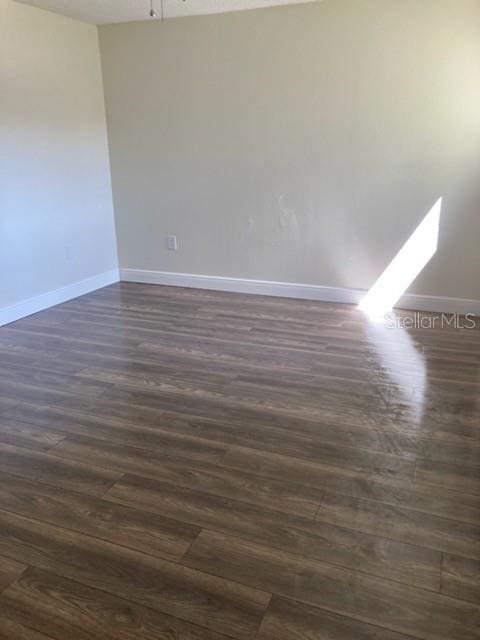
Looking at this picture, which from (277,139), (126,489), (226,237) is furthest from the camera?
(226,237)

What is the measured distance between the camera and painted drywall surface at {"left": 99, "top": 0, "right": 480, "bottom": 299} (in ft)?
12.5

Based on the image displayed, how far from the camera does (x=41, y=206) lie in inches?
169

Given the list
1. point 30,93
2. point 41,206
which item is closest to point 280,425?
point 41,206

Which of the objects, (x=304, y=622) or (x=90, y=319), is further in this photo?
(x=90, y=319)

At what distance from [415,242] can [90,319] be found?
264cm

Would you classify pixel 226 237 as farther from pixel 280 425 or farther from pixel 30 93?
pixel 280 425

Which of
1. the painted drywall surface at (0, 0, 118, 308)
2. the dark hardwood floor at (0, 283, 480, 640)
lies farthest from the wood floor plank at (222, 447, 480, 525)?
the painted drywall surface at (0, 0, 118, 308)

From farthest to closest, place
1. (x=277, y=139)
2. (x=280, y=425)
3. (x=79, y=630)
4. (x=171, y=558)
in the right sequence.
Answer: (x=277, y=139) < (x=280, y=425) < (x=171, y=558) < (x=79, y=630)

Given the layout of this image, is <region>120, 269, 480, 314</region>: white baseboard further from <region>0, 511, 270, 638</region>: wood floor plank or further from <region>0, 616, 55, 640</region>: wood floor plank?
<region>0, 616, 55, 640</region>: wood floor plank

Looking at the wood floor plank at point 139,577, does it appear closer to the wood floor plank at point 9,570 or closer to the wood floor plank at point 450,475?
the wood floor plank at point 9,570

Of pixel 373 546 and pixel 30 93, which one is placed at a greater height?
pixel 30 93

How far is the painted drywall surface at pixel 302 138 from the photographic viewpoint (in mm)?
3799

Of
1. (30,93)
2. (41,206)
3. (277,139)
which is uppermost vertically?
(30,93)

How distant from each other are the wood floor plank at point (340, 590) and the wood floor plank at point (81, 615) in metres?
0.22
